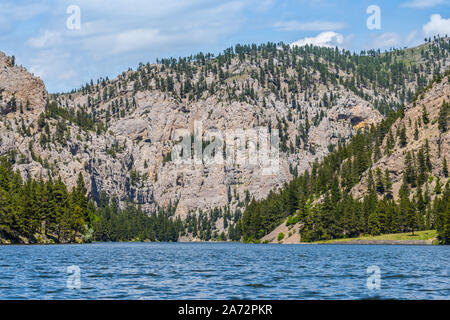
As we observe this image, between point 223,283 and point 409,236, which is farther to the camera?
point 409,236

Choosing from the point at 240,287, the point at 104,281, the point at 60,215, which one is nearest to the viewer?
the point at 240,287

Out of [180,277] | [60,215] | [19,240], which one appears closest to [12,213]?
[19,240]

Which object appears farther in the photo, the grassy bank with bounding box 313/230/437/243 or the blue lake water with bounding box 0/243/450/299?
the grassy bank with bounding box 313/230/437/243

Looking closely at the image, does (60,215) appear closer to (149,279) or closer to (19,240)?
(19,240)

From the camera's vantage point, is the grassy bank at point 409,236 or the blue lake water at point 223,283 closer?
the blue lake water at point 223,283

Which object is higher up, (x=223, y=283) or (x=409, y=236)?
(x=223, y=283)

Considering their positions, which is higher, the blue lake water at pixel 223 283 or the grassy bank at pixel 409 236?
the blue lake water at pixel 223 283

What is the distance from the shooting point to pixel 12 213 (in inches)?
6156

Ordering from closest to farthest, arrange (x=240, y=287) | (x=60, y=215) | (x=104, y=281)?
(x=240, y=287), (x=104, y=281), (x=60, y=215)

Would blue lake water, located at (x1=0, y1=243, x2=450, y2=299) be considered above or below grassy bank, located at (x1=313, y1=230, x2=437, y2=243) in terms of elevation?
above
